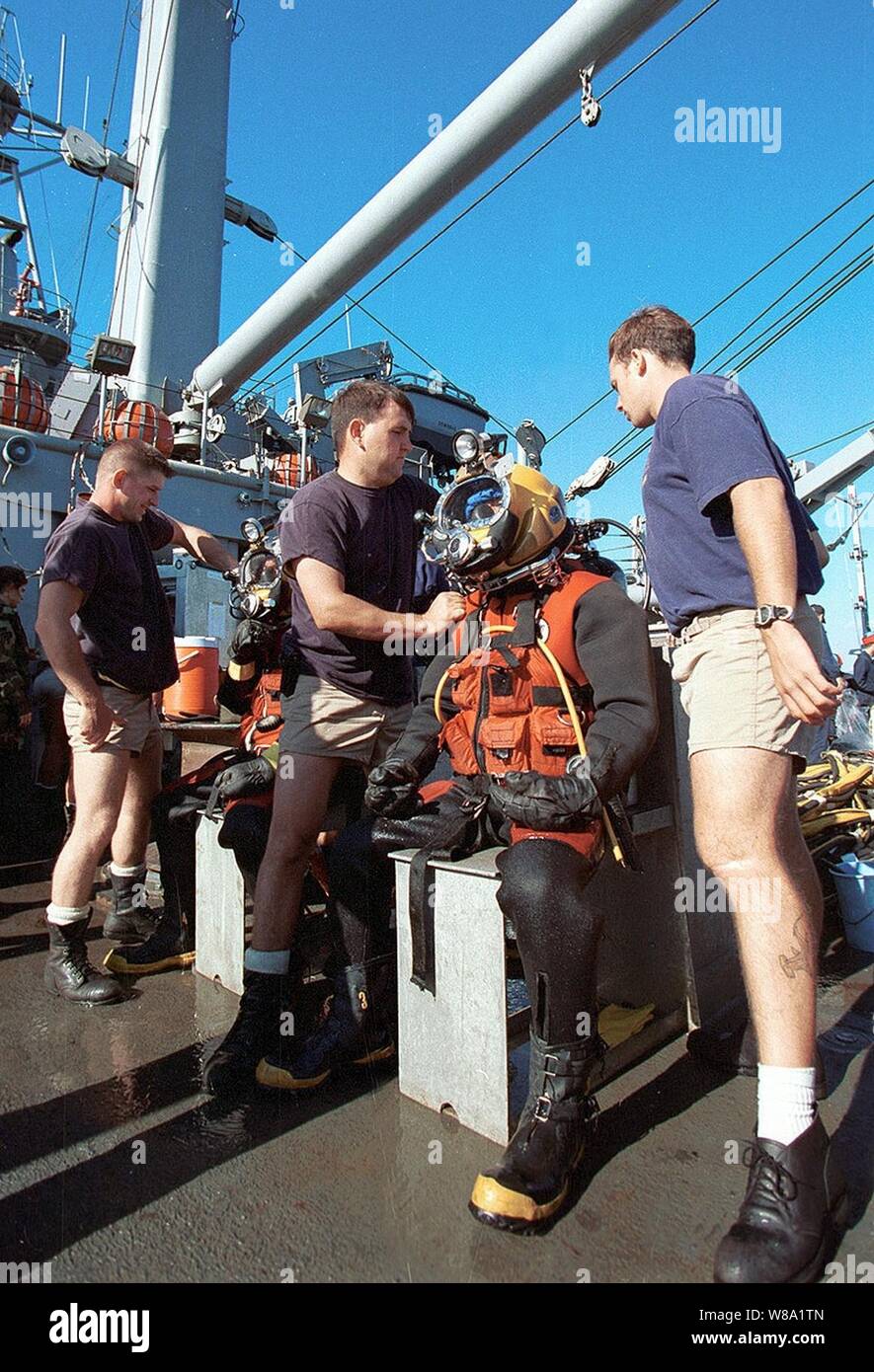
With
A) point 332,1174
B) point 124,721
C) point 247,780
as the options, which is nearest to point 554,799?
point 332,1174

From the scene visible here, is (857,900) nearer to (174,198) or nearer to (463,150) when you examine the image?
(463,150)

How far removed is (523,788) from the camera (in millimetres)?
1749

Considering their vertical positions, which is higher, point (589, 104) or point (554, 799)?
point (589, 104)

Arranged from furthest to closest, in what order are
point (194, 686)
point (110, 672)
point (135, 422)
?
point (135, 422) < point (194, 686) < point (110, 672)

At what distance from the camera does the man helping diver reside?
5.61 feet

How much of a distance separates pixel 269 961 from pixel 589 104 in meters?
5.31

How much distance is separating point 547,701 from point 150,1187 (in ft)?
4.60

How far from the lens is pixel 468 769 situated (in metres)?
2.10

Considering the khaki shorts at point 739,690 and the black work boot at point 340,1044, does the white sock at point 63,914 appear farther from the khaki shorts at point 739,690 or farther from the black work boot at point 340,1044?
the khaki shorts at point 739,690

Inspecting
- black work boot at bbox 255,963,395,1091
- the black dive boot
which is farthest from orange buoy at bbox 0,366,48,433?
the black dive boot

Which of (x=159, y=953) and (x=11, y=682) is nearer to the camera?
(x=159, y=953)

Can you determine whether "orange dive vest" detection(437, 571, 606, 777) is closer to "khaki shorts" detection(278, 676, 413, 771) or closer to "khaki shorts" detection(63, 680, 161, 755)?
"khaki shorts" detection(278, 676, 413, 771)

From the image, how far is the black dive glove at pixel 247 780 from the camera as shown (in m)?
2.70
